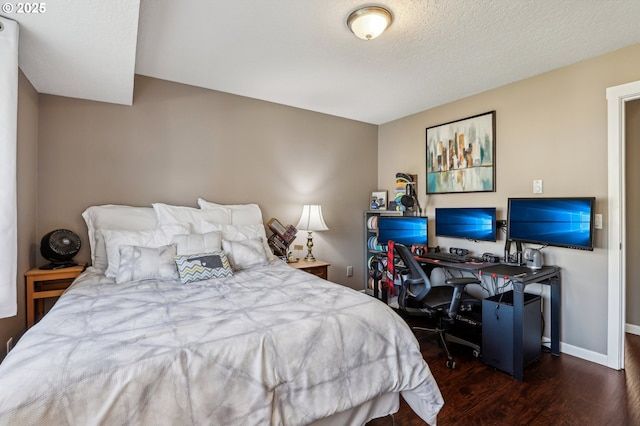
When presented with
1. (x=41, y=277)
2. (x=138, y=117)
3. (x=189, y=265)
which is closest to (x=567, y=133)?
(x=189, y=265)

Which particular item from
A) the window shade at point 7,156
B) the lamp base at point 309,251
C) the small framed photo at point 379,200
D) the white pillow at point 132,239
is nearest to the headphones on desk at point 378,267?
the lamp base at point 309,251

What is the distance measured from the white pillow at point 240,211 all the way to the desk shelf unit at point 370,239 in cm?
166

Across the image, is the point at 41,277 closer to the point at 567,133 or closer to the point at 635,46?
the point at 567,133

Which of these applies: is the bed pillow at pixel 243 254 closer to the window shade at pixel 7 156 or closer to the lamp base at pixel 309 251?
the lamp base at pixel 309 251

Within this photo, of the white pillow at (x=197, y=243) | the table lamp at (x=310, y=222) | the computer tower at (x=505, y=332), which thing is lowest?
the computer tower at (x=505, y=332)

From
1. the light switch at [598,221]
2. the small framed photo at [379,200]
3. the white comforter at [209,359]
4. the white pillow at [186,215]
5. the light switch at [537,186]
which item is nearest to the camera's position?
the white comforter at [209,359]

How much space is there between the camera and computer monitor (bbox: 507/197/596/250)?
95.9 inches

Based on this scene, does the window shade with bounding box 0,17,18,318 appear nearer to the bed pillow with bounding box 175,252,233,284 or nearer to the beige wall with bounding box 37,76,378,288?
the bed pillow with bounding box 175,252,233,284

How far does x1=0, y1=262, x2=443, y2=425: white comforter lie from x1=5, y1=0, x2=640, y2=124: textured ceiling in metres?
1.52

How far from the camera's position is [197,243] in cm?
252

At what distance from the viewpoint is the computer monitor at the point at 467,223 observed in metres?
3.12

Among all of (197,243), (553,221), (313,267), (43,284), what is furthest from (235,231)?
(553,221)

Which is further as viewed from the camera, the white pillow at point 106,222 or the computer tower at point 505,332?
the white pillow at point 106,222

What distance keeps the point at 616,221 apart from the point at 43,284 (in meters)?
4.40
